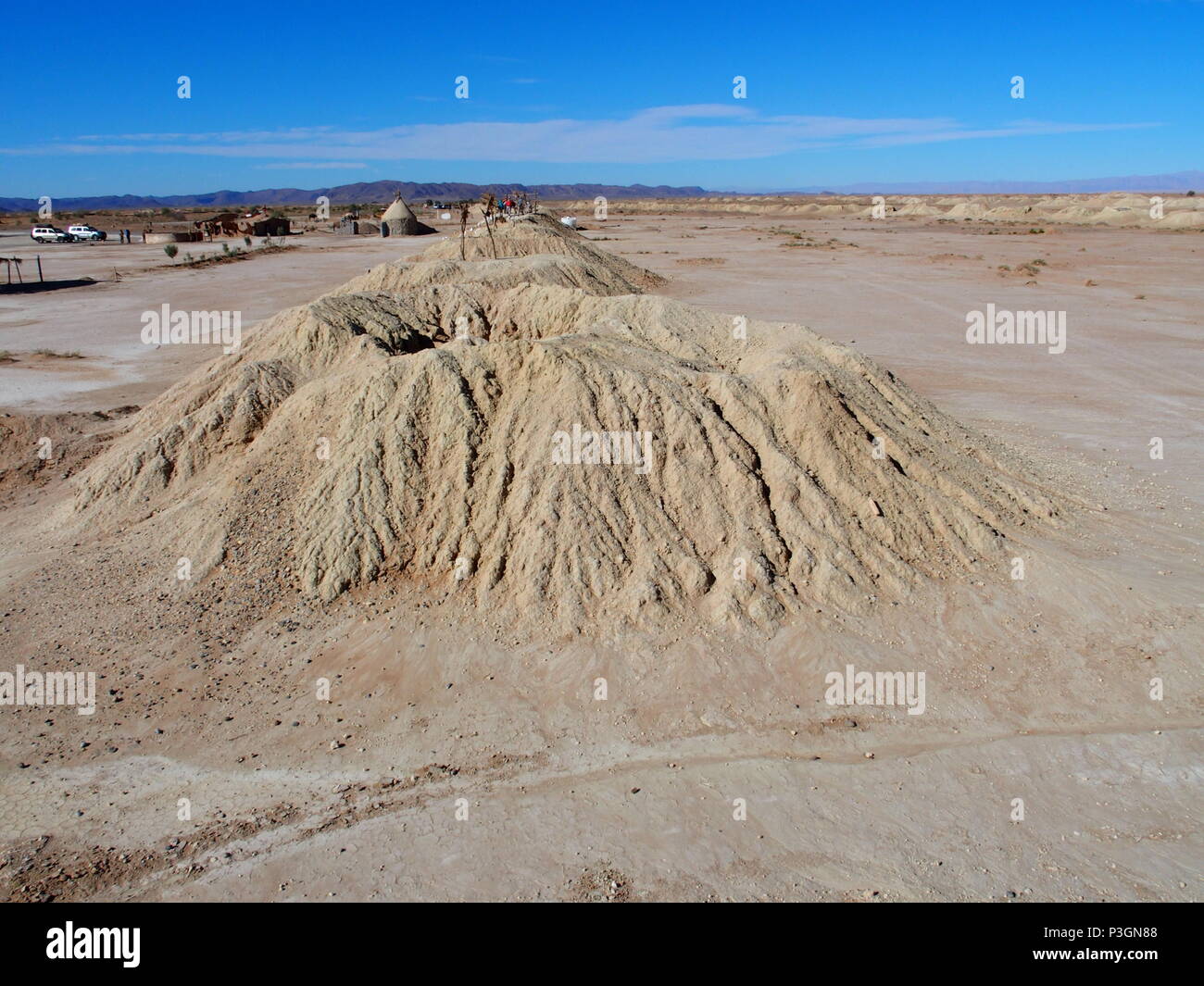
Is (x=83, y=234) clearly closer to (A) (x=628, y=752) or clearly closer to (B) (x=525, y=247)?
(B) (x=525, y=247)

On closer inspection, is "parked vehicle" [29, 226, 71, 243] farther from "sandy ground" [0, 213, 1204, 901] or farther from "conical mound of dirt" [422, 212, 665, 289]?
"sandy ground" [0, 213, 1204, 901]

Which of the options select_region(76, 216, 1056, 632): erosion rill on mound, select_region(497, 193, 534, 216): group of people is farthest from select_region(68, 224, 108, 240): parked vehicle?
select_region(76, 216, 1056, 632): erosion rill on mound

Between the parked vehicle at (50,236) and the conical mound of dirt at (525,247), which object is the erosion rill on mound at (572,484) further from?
the parked vehicle at (50,236)

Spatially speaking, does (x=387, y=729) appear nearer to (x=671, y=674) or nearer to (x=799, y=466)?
(x=671, y=674)

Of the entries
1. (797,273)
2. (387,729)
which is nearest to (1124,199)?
(797,273)

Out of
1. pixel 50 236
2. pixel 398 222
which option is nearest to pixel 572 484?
pixel 398 222

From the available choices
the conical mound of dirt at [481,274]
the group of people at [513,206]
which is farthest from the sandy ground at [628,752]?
the group of people at [513,206]
